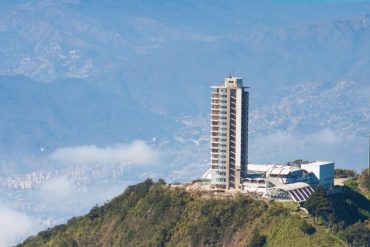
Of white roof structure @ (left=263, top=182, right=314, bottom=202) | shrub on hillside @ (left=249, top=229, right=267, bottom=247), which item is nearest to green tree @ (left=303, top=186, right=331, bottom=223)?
white roof structure @ (left=263, top=182, right=314, bottom=202)

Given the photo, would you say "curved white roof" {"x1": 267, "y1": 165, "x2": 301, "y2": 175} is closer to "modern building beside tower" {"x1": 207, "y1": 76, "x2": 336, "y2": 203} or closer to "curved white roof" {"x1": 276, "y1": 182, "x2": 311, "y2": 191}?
"modern building beside tower" {"x1": 207, "y1": 76, "x2": 336, "y2": 203}

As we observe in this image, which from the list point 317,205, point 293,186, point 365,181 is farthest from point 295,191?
point 365,181

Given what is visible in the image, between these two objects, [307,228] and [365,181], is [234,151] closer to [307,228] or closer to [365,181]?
[365,181]

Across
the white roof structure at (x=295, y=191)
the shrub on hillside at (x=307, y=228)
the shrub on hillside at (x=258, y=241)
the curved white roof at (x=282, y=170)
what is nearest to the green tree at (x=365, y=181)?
the curved white roof at (x=282, y=170)

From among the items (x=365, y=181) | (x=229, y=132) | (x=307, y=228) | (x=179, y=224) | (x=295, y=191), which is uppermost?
(x=229, y=132)

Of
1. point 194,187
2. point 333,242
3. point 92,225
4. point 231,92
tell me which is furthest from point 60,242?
point 333,242

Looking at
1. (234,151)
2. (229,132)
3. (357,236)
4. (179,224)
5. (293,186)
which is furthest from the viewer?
(234,151)

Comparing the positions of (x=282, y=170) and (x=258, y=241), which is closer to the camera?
(x=258, y=241)
